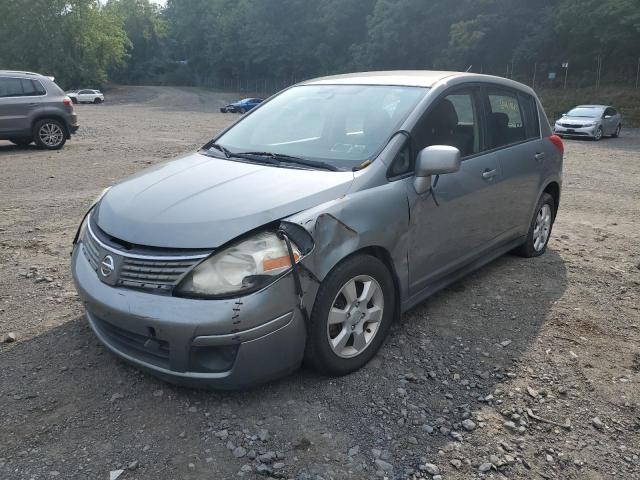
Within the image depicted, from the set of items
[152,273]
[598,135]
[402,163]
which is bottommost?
[598,135]

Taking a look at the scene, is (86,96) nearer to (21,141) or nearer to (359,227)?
(21,141)

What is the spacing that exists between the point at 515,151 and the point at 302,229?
2605 millimetres

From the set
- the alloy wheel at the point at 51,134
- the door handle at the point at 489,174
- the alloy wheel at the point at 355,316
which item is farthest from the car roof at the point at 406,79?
the alloy wheel at the point at 51,134

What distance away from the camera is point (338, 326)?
316 centimetres

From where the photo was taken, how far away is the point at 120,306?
2801mm

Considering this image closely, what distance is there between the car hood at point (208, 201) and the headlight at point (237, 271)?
0.08 meters

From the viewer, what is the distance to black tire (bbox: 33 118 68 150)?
42.7 feet

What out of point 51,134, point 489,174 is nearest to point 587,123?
point 51,134

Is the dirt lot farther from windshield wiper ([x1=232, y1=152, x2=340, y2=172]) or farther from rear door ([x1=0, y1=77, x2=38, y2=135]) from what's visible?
rear door ([x1=0, y1=77, x2=38, y2=135])

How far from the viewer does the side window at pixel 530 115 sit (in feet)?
16.5

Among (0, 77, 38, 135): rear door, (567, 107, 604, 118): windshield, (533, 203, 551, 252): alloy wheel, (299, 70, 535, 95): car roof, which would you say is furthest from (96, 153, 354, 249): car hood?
(567, 107, 604, 118): windshield

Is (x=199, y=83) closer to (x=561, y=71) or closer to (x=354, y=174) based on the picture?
(x=561, y=71)

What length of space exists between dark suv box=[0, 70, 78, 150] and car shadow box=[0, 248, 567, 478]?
1065 centimetres

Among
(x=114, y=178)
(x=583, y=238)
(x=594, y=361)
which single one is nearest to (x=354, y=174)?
(x=594, y=361)
